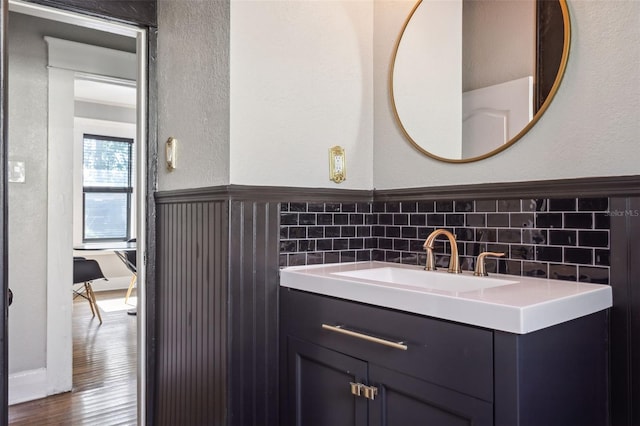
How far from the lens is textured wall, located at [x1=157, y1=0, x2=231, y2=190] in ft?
5.51

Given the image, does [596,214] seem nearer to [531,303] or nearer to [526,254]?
[526,254]

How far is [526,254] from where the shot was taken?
1476mm

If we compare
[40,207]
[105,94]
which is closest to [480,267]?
[40,207]

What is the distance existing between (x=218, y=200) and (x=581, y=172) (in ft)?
3.74

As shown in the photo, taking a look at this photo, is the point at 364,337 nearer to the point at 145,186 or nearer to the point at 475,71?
the point at 475,71

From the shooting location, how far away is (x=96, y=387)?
297 cm

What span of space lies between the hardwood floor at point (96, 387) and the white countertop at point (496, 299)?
1.71 meters

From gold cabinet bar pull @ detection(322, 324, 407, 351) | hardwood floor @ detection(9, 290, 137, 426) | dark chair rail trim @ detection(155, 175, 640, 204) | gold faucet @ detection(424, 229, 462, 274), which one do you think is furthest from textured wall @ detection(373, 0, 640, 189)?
hardwood floor @ detection(9, 290, 137, 426)

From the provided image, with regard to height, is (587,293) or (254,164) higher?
(254,164)

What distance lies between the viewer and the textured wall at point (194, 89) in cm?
168

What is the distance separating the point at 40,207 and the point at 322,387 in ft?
7.25

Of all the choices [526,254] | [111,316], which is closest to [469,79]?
[526,254]

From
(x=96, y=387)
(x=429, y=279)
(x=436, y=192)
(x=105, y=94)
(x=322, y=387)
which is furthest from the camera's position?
(x=105, y=94)

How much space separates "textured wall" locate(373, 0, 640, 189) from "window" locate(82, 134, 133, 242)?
18.9ft
